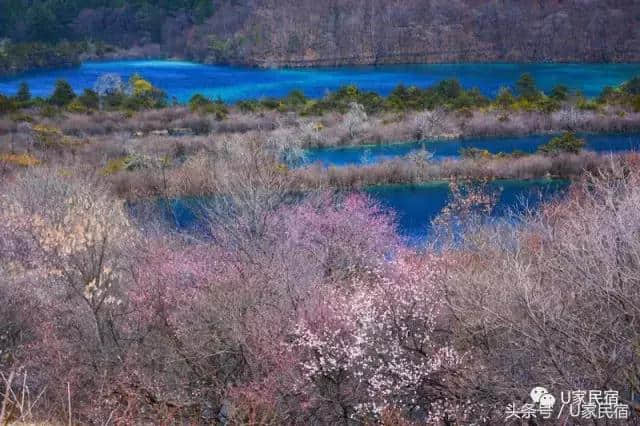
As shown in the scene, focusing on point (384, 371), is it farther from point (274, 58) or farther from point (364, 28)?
point (364, 28)

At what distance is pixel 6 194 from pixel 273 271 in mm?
10163

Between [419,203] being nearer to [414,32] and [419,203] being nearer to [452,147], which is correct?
[452,147]

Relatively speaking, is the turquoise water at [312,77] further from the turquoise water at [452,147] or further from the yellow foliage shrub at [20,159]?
the yellow foliage shrub at [20,159]

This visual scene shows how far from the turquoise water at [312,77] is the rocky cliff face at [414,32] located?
166 inches

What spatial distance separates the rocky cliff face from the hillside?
126mm

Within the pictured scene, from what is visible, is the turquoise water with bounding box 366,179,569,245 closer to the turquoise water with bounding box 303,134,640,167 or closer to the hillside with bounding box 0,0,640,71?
the turquoise water with bounding box 303,134,640,167

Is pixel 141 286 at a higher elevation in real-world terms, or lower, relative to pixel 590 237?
lower

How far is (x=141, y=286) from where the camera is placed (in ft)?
36.8

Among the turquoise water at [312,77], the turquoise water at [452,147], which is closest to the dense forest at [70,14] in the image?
the turquoise water at [312,77]

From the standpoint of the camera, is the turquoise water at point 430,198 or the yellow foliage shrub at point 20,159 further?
the yellow foliage shrub at point 20,159

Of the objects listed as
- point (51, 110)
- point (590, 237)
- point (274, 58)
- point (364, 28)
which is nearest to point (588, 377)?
point (590, 237)

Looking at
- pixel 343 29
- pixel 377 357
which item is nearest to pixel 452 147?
pixel 377 357

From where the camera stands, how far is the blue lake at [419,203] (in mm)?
22906

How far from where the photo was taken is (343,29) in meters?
86.1
